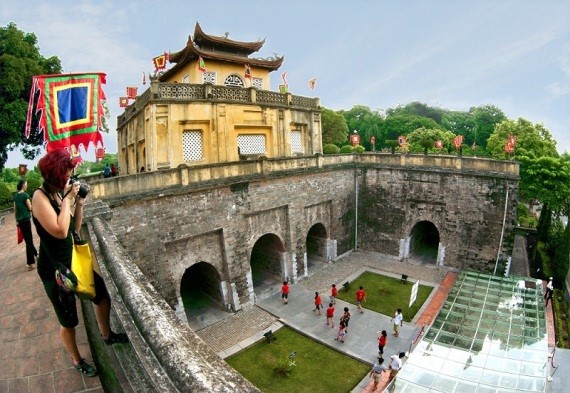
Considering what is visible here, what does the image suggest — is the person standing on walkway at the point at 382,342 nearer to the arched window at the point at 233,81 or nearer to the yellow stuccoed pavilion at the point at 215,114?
the yellow stuccoed pavilion at the point at 215,114

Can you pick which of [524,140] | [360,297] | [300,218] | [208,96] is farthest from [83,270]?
[524,140]

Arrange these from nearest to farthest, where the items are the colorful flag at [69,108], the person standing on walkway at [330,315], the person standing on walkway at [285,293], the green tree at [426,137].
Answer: the colorful flag at [69,108] → the person standing on walkway at [330,315] → the person standing on walkway at [285,293] → the green tree at [426,137]

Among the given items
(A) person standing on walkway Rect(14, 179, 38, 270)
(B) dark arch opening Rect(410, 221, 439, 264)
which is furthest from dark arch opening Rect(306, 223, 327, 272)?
(A) person standing on walkway Rect(14, 179, 38, 270)

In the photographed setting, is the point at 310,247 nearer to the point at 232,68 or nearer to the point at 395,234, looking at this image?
the point at 395,234

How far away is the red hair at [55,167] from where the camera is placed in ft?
9.37

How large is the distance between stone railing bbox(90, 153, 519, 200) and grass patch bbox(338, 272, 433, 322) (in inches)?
254

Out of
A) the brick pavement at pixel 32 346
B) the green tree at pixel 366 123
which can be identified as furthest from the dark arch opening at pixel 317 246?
the green tree at pixel 366 123

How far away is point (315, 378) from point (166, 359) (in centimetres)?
980

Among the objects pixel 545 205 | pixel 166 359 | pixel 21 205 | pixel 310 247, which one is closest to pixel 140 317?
pixel 166 359

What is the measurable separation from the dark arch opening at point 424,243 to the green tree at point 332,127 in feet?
80.2

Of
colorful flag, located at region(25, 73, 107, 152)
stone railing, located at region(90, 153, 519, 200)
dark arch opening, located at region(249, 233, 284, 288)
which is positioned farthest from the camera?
dark arch opening, located at region(249, 233, 284, 288)

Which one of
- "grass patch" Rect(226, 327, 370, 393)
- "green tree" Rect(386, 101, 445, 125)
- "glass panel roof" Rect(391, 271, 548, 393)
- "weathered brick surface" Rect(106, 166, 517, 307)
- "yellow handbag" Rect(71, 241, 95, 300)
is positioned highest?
"green tree" Rect(386, 101, 445, 125)

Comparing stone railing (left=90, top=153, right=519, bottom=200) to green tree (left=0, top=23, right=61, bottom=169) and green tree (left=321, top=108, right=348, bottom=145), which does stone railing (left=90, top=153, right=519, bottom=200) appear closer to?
green tree (left=0, top=23, right=61, bottom=169)

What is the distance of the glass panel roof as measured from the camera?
31.6 ft
